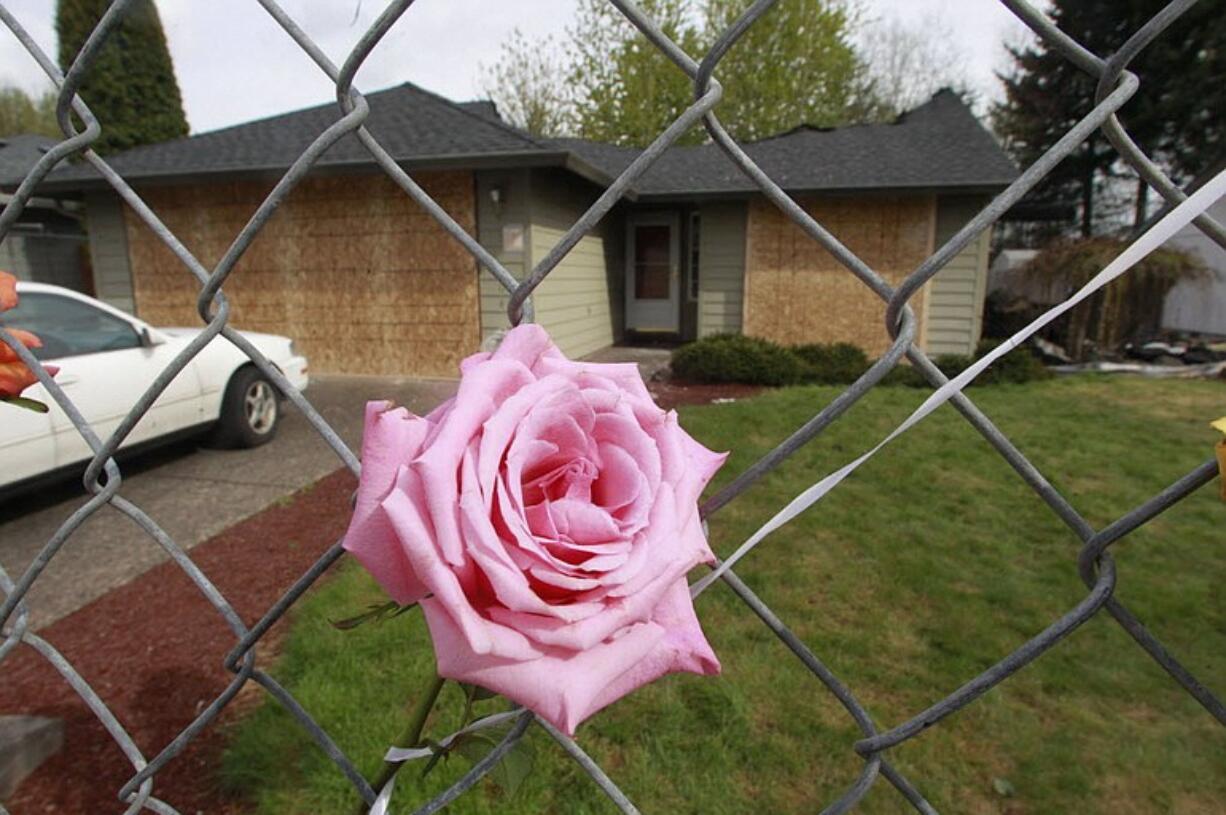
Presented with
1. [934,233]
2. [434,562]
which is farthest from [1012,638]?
[934,233]

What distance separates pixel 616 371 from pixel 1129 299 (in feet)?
45.4

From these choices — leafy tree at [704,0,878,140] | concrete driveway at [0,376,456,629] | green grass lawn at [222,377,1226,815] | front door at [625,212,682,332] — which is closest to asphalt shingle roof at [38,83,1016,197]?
front door at [625,212,682,332]

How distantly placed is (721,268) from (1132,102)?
35.5 feet

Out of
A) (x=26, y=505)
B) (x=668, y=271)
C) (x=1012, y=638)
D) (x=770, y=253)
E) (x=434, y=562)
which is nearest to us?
(x=434, y=562)

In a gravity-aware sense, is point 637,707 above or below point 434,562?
below

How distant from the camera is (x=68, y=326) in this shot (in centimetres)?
448

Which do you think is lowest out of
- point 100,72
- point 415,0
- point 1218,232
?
point 1218,232

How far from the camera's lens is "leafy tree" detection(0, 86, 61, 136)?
24.5 metres

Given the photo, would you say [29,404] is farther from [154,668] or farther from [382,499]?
[154,668]

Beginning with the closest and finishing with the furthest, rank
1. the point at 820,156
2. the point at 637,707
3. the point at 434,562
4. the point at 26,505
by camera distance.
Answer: the point at 434,562 < the point at 637,707 < the point at 26,505 < the point at 820,156

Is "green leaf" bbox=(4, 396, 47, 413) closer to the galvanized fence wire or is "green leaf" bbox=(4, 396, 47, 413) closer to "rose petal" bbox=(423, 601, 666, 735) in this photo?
the galvanized fence wire

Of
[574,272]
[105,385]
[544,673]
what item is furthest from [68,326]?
[574,272]

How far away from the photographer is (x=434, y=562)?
1.36 ft

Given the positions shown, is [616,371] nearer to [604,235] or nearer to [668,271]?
[604,235]
